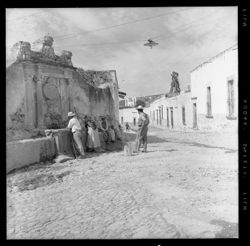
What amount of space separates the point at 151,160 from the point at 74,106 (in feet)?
6.56

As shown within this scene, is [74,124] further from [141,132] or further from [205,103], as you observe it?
[205,103]

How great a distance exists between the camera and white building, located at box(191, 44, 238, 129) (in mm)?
3625

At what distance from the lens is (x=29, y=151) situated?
4203 millimetres

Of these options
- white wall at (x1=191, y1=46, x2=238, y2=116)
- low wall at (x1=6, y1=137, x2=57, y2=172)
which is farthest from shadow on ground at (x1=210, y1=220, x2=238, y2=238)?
low wall at (x1=6, y1=137, x2=57, y2=172)

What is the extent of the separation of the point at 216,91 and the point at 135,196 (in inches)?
88.1

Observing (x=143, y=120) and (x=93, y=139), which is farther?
(x=93, y=139)

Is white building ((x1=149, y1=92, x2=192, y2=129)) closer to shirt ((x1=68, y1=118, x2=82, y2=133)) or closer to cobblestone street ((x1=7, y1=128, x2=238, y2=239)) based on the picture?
cobblestone street ((x1=7, y1=128, x2=238, y2=239))

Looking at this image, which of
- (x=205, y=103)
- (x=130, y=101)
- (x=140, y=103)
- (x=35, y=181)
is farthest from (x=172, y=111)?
(x=35, y=181)

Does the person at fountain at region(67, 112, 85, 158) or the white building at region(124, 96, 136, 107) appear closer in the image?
the white building at region(124, 96, 136, 107)

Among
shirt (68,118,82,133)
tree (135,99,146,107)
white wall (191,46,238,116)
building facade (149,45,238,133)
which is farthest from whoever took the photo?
shirt (68,118,82,133)

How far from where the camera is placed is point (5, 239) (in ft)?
10.6

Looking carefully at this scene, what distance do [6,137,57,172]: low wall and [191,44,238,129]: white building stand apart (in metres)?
2.76

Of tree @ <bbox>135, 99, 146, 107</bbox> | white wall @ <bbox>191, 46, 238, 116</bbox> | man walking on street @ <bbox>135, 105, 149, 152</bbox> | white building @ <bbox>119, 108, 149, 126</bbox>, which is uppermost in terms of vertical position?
white wall @ <bbox>191, 46, 238, 116</bbox>
